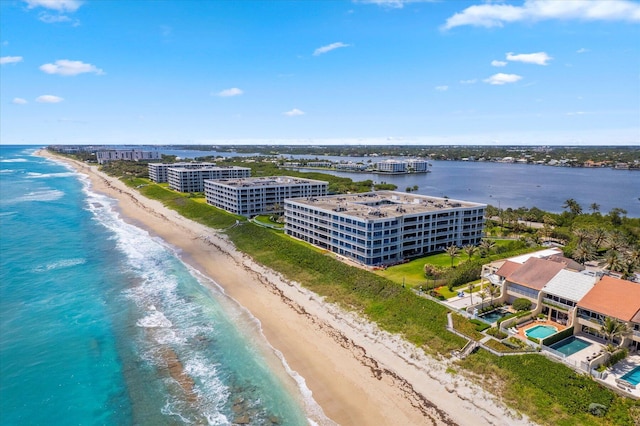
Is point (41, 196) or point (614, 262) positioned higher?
point (614, 262)

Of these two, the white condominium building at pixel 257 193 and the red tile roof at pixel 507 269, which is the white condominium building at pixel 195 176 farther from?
the red tile roof at pixel 507 269

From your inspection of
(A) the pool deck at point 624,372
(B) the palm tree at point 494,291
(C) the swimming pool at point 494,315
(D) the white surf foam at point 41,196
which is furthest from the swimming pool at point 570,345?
(D) the white surf foam at point 41,196

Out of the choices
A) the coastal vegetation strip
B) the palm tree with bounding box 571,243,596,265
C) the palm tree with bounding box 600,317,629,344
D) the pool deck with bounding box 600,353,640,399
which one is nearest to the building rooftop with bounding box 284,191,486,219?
the coastal vegetation strip

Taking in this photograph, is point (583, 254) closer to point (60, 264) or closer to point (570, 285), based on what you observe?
point (570, 285)

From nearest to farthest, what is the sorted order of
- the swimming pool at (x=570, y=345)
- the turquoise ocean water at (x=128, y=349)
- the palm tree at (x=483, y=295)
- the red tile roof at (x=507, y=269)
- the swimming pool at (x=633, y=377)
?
the turquoise ocean water at (x=128, y=349), the swimming pool at (x=633, y=377), the swimming pool at (x=570, y=345), the palm tree at (x=483, y=295), the red tile roof at (x=507, y=269)

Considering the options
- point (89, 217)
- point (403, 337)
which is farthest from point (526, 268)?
point (89, 217)

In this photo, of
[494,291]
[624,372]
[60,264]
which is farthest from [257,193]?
[624,372]
